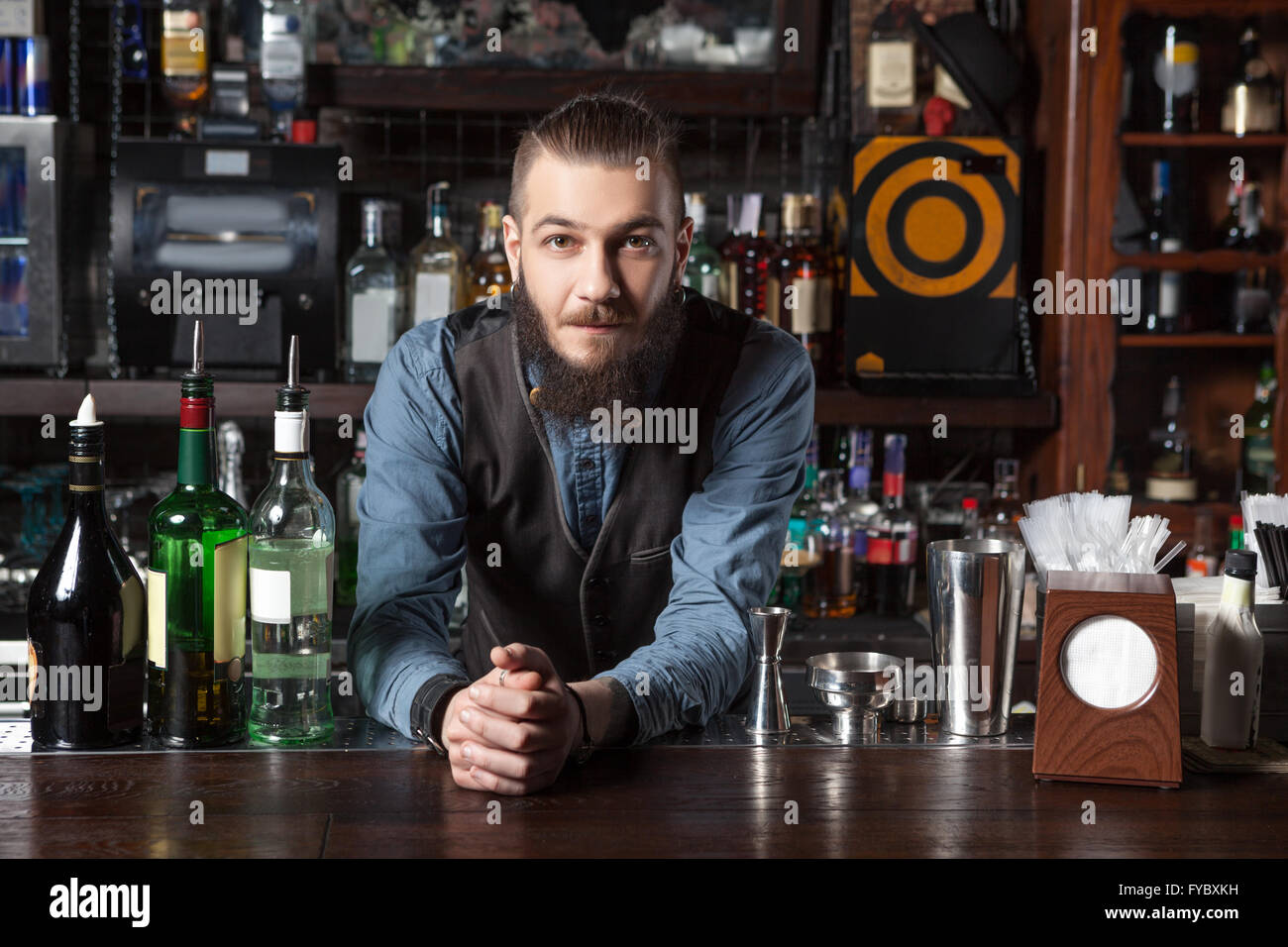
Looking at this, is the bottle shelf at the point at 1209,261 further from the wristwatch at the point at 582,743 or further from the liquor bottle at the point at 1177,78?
the wristwatch at the point at 582,743

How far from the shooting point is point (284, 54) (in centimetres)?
243

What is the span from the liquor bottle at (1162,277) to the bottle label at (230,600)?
1.89 m

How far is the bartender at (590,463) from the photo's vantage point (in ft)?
4.52

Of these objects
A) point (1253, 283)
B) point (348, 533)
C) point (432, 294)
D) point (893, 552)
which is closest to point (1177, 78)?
point (1253, 283)

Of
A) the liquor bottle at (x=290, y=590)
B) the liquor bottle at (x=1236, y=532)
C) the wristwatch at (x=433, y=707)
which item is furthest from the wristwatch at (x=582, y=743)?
the liquor bottle at (x=1236, y=532)

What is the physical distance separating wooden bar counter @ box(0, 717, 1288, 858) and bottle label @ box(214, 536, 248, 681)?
9 centimetres

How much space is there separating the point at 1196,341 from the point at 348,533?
5.41ft

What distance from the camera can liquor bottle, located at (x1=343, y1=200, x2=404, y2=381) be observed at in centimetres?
245

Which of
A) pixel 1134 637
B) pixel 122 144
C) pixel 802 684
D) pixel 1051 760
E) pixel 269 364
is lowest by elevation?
pixel 802 684

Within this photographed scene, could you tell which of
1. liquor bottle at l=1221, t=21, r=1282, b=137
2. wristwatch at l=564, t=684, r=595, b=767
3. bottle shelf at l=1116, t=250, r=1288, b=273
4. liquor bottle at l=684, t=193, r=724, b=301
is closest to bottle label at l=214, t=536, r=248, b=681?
wristwatch at l=564, t=684, r=595, b=767

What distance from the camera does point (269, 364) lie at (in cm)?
243
